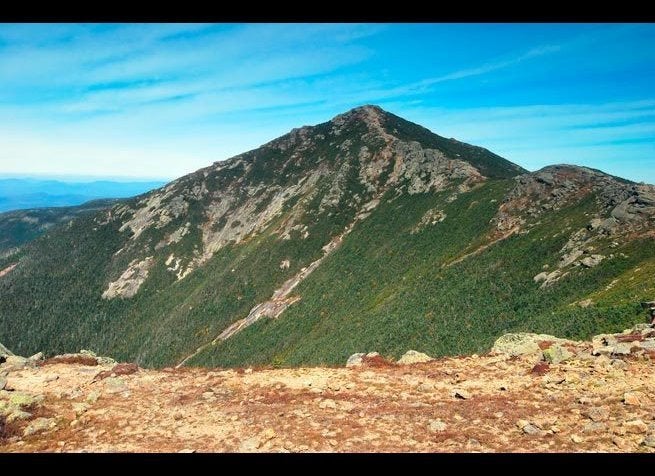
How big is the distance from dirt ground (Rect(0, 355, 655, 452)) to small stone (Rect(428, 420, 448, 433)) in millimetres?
51

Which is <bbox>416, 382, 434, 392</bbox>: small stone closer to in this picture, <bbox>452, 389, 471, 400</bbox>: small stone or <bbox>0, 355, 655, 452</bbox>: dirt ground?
<bbox>0, 355, 655, 452</bbox>: dirt ground

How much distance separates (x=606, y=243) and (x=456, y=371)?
69016 millimetres

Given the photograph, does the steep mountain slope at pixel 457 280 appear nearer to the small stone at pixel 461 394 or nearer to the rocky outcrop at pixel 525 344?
the rocky outcrop at pixel 525 344

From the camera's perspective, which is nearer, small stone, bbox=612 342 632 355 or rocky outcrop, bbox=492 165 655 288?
small stone, bbox=612 342 632 355

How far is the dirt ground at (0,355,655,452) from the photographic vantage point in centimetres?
1345

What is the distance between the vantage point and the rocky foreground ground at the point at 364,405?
1355 cm

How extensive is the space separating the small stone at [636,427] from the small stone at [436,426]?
534cm

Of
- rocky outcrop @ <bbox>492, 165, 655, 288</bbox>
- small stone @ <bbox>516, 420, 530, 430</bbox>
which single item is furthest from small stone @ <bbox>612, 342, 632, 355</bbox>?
rocky outcrop @ <bbox>492, 165, 655, 288</bbox>

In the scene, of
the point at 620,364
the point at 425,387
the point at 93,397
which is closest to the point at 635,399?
the point at 620,364

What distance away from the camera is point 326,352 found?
107 meters

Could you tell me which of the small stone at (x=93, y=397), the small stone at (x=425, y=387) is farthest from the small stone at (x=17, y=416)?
the small stone at (x=425, y=387)

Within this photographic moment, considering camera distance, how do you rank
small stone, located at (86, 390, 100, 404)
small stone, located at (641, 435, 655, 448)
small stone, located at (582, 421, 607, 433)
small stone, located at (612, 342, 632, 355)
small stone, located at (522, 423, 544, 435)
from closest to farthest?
1. small stone, located at (641, 435, 655, 448)
2. small stone, located at (582, 421, 607, 433)
3. small stone, located at (522, 423, 544, 435)
4. small stone, located at (86, 390, 100, 404)
5. small stone, located at (612, 342, 632, 355)

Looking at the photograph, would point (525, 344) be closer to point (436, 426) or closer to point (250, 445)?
point (436, 426)
